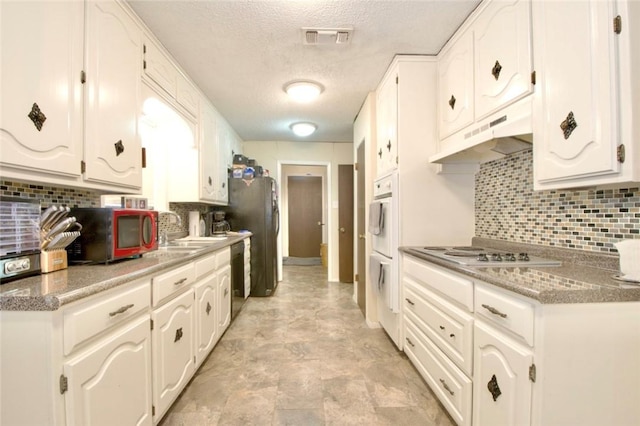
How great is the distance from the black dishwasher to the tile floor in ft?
0.56

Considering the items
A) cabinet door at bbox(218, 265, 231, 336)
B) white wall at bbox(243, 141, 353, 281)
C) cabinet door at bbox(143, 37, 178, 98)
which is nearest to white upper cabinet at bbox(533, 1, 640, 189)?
cabinet door at bbox(143, 37, 178, 98)

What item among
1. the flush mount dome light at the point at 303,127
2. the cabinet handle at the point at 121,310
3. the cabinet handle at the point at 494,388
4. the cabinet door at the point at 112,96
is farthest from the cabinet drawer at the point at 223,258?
the cabinet handle at the point at 494,388

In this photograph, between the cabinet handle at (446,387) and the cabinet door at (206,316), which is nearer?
the cabinet handle at (446,387)

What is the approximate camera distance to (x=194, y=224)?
122 inches

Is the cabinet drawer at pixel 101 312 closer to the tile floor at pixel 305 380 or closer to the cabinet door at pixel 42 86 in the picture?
the cabinet door at pixel 42 86

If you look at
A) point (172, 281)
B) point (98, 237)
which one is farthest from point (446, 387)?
point (98, 237)

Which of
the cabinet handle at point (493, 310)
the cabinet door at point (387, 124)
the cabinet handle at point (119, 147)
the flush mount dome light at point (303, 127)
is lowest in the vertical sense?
the cabinet handle at point (493, 310)

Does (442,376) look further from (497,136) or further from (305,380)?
(497,136)

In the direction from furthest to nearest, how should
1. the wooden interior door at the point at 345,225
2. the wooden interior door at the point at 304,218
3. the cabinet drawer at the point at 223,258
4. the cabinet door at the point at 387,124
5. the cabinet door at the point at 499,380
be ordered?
the wooden interior door at the point at 304,218, the wooden interior door at the point at 345,225, the cabinet drawer at the point at 223,258, the cabinet door at the point at 387,124, the cabinet door at the point at 499,380

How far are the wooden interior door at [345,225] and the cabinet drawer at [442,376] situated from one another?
8.26 feet

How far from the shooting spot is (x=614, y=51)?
36.5 inches

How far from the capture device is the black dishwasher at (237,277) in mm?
2740

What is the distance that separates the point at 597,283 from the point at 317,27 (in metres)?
1.90

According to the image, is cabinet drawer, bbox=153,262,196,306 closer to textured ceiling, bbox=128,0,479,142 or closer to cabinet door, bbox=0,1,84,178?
cabinet door, bbox=0,1,84,178
